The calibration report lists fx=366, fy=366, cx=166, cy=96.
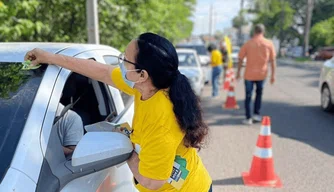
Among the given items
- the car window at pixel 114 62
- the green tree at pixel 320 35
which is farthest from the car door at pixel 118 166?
the green tree at pixel 320 35

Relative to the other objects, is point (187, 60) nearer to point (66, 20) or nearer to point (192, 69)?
point (192, 69)

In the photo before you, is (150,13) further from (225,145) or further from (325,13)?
(325,13)

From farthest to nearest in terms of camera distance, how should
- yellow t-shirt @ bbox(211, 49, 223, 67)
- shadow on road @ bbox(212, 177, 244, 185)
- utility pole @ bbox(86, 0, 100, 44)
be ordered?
yellow t-shirt @ bbox(211, 49, 223, 67) → utility pole @ bbox(86, 0, 100, 44) → shadow on road @ bbox(212, 177, 244, 185)

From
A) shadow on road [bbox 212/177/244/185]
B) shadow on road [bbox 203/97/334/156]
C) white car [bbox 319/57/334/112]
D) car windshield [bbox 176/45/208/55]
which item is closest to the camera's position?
shadow on road [bbox 212/177/244/185]

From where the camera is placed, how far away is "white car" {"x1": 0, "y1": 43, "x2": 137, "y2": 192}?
1.64 m

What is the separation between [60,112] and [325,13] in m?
66.0

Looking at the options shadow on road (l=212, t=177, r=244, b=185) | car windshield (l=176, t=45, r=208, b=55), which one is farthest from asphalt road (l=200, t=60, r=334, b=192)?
car windshield (l=176, t=45, r=208, b=55)

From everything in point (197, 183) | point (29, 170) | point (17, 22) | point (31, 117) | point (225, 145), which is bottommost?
point (225, 145)

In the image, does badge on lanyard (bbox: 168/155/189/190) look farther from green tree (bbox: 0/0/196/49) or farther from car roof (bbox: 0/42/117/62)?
green tree (bbox: 0/0/196/49)

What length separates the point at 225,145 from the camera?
619 cm

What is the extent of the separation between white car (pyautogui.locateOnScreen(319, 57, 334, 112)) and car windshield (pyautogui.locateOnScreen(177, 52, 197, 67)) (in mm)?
3646

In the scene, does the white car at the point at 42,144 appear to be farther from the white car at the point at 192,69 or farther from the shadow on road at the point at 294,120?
the white car at the point at 192,69

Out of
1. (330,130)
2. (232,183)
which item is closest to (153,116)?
(232,183)

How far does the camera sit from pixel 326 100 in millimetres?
8711
